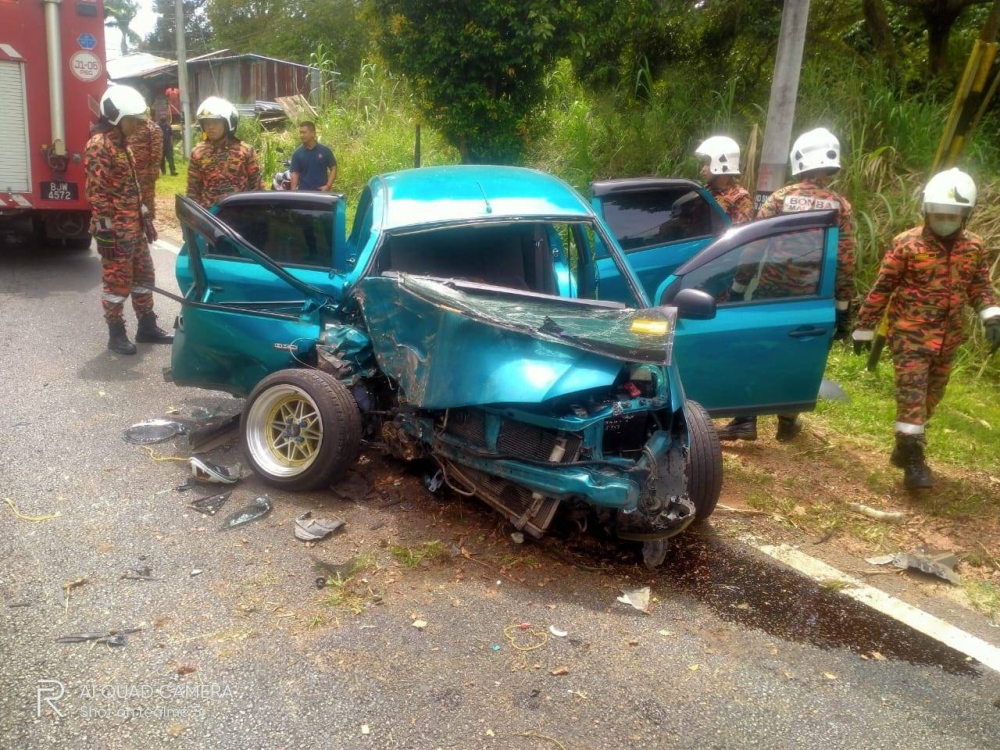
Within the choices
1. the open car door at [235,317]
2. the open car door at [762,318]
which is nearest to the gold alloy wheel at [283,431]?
the open car door at [235,317]

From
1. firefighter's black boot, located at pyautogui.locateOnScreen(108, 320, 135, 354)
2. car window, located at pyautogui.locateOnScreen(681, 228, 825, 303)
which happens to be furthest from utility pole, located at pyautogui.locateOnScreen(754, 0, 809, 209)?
firefighter's black boot, located at pyautogui.locateOnScreen(108, 320, 135, 354)

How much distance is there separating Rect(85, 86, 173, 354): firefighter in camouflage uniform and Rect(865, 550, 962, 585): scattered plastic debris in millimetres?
5686

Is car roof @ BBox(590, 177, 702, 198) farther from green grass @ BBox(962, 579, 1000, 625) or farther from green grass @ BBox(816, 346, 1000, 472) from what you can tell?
green grass @ BBox(962, 579, 1000, 625)

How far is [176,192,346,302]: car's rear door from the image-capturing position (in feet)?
17.0

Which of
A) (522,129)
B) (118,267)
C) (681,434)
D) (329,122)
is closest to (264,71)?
(329,122)

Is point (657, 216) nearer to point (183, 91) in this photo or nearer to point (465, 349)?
point (465, 349)

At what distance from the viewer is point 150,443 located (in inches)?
200

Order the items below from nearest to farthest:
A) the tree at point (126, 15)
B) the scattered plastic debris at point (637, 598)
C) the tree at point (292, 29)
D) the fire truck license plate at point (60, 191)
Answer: the scattered plastic debris at point (637, 598)
the fire truck license plate at point (60, 191)
the tree at point (292, 29)
the tree at point (126, 15)

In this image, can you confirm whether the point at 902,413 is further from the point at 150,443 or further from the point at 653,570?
the point at 150,443

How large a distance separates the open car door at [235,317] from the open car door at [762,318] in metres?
2.07

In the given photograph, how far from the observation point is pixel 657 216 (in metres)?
6.36

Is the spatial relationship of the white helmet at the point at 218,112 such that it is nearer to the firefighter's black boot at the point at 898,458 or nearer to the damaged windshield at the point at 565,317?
the damaged windshield at the point at 565,317

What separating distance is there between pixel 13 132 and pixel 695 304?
320 inches

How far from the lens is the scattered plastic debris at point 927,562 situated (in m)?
4.02
